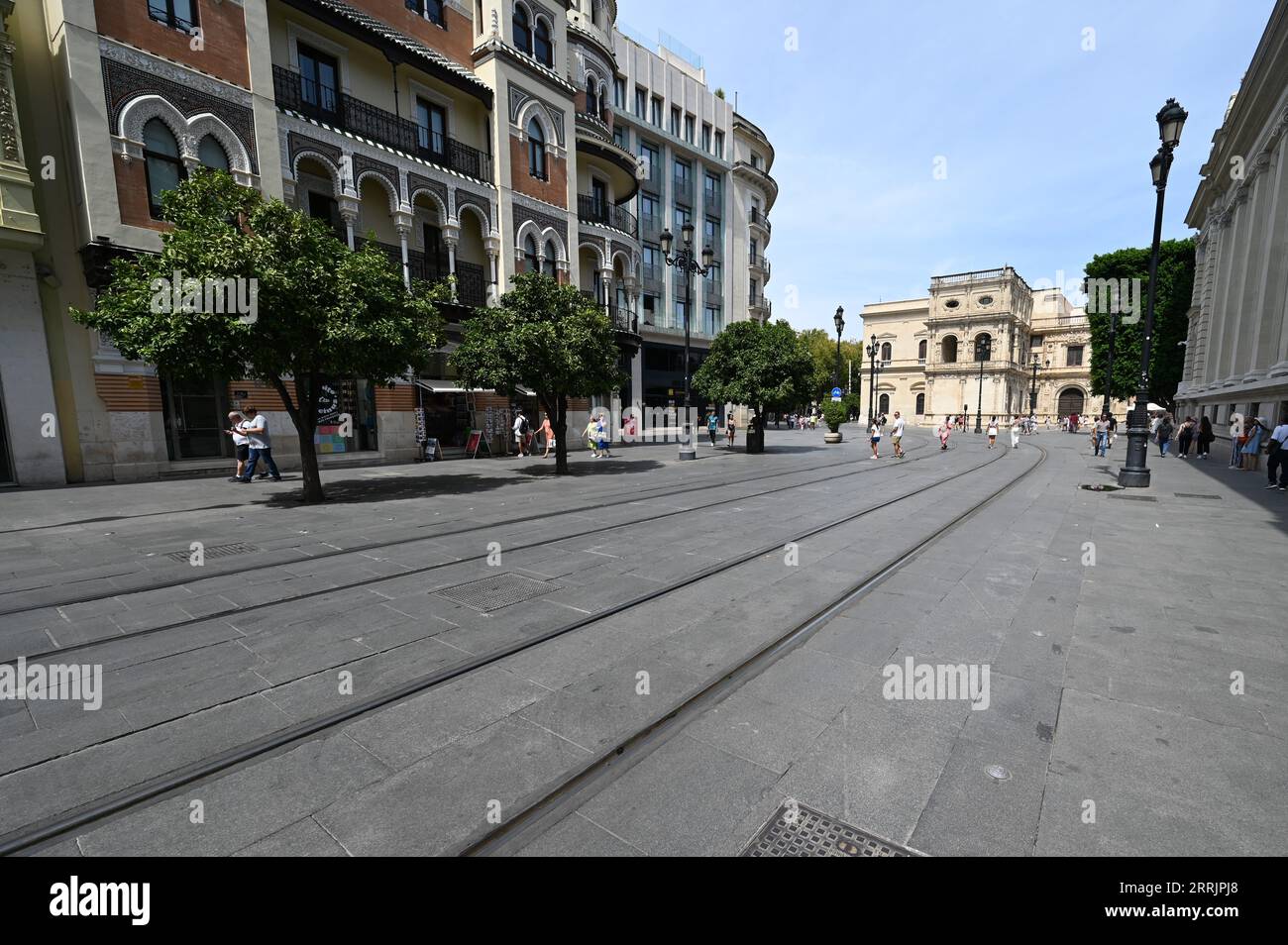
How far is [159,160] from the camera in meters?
13.5

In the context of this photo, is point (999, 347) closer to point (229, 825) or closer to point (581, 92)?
point (581, 92)

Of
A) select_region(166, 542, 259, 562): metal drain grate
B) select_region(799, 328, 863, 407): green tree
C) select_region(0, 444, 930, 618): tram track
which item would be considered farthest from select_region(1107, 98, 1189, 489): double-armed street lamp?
select_region(799, 328, 863, 407): green tree

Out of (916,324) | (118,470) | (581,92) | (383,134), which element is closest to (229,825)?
(118,470)

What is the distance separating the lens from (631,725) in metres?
3.14

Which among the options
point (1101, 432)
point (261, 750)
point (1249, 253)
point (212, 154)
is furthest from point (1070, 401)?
point (261, 750)

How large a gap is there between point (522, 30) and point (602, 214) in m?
7.54

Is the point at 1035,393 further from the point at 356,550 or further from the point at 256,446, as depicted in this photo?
the point at 356,550

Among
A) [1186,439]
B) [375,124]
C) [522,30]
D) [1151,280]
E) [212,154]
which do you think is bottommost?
[1186,439]

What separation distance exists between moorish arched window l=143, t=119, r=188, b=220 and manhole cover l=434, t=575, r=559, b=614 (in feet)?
48.7

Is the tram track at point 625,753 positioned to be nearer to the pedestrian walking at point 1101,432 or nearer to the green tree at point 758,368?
the green tree at point 758,368

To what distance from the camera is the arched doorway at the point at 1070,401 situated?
2682 inches

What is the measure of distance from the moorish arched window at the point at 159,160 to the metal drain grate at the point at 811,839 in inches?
726

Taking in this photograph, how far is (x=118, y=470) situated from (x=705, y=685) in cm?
1677

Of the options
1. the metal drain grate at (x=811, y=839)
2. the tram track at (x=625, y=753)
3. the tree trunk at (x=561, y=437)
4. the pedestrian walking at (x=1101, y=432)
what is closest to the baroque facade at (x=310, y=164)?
the tree trunk at (x=561, y=437)
